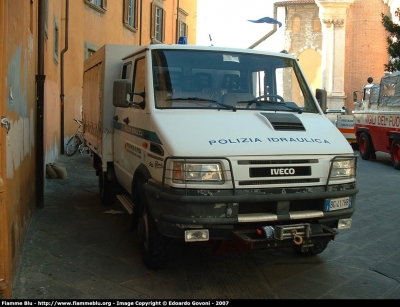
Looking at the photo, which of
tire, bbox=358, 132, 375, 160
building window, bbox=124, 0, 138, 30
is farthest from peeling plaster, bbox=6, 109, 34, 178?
building window, bbox=124, 0, 138, 30

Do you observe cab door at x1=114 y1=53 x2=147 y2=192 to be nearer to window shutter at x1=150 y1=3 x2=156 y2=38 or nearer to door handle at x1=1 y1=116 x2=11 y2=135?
door handle at x1=1 y1=116 x2=11 y2=135

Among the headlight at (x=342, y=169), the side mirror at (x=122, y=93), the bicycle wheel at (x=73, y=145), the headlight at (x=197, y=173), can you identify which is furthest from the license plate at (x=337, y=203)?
the bicycle wheel at (x=73, y=145)

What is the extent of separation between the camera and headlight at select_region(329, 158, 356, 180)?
14.9 ft

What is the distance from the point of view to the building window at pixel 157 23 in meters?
22.6

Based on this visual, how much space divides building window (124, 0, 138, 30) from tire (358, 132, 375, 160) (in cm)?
1009

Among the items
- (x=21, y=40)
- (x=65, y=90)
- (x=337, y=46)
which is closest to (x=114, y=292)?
(x=21, y=40)

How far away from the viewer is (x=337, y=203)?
4570 mm

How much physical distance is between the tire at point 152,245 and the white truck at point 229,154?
0.04 ft

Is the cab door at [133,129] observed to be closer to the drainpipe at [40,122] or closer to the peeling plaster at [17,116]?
the peeling plaster at [17,116]

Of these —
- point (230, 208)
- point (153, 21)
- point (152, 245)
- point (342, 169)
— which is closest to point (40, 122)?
point (152, 245)

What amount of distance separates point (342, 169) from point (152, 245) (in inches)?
77.5

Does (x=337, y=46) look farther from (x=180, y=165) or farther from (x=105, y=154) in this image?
Answer: (x=180, y=165)

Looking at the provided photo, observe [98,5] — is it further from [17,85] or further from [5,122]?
[5,122]

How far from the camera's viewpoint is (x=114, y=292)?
4.30 m
